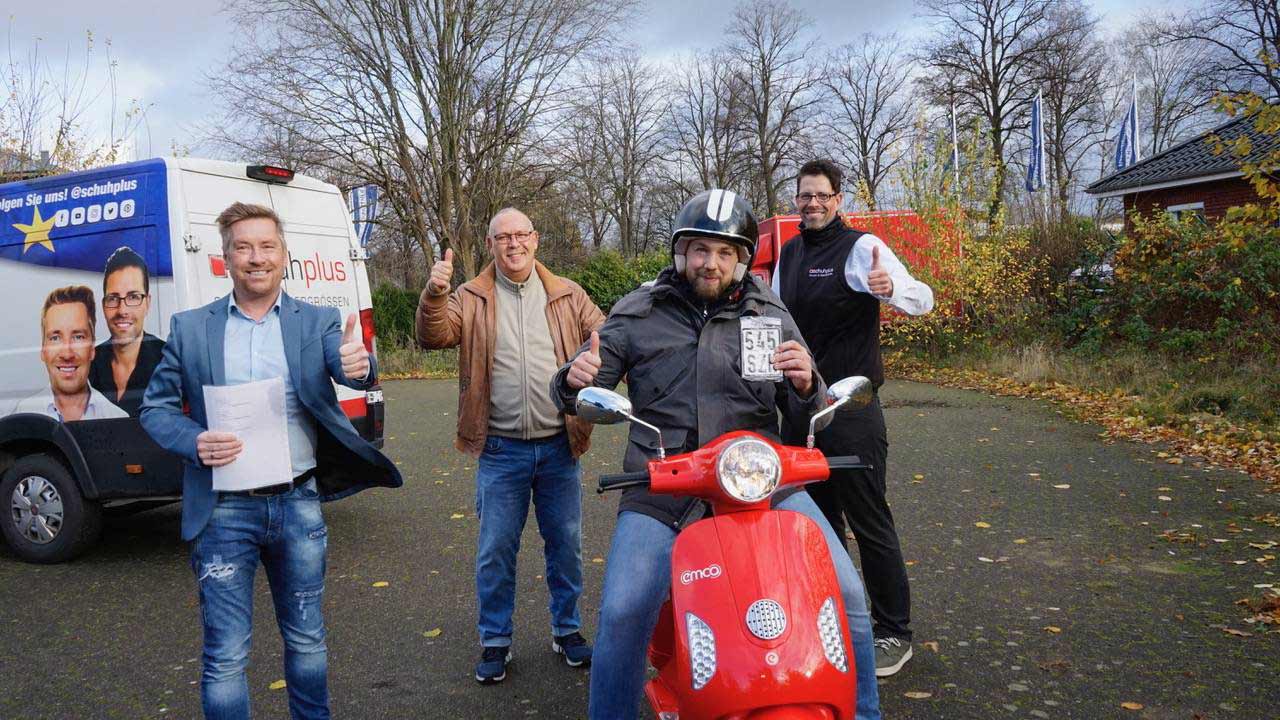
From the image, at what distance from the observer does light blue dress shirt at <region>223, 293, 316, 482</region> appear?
2.86 metres

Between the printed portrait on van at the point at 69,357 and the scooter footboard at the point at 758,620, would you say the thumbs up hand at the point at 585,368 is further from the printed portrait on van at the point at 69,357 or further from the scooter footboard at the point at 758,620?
the printed portrait on van at the point at 69,357

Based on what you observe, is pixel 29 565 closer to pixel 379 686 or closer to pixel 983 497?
pixel 379 686

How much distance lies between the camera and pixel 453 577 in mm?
5562

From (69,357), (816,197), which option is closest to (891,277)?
(816,197)

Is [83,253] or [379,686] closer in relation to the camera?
[379,686]

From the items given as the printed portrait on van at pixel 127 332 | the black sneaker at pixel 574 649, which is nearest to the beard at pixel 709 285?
the black sneaker at pixel 574 649

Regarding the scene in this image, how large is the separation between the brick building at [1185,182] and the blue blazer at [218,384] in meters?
20.6

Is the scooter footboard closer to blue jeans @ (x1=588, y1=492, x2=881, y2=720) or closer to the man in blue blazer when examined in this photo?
blue jeans @ (x1=588, y1=492, x2=881, y2=720)

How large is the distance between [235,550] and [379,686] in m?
1.44

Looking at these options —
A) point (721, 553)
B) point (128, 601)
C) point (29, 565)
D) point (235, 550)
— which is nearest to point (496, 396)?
point (235, 550)

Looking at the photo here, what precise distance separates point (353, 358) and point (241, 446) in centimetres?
41

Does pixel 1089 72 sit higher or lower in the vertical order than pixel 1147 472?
higher

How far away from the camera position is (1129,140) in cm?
3055

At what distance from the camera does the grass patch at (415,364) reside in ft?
62.1
